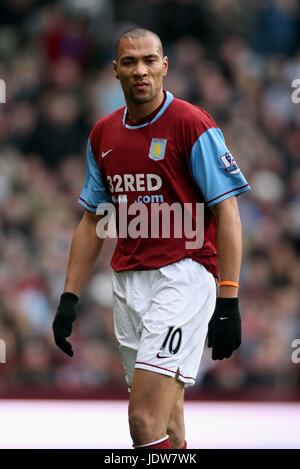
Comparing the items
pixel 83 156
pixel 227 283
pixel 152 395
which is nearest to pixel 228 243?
pixel 227 283

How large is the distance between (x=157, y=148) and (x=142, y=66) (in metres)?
0.38

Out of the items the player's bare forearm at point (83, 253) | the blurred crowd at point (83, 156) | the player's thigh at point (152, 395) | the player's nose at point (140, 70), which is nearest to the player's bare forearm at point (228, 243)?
the player's thigh at point (152, 395)

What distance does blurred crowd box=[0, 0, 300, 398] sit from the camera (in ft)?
33.6

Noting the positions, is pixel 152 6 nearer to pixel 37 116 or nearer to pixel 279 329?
pixel 37 116

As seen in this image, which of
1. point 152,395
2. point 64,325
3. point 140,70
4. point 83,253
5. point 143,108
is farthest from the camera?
point 83,253

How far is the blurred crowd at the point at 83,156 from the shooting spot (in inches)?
403

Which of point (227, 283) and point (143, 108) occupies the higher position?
point (143, 108)

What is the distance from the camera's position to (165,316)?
5.82 metres

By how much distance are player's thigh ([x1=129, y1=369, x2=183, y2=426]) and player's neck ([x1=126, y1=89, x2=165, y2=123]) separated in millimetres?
1205

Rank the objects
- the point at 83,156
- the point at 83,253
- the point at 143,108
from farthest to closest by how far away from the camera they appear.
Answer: the point at 83,156, the point at 83,253, the point at 143,108

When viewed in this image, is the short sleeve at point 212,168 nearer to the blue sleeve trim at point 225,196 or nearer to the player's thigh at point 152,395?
the blue sleeve trim at point 225,196

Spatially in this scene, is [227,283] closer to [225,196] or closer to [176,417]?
[225,196]

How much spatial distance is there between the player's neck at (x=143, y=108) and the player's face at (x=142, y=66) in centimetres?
4
